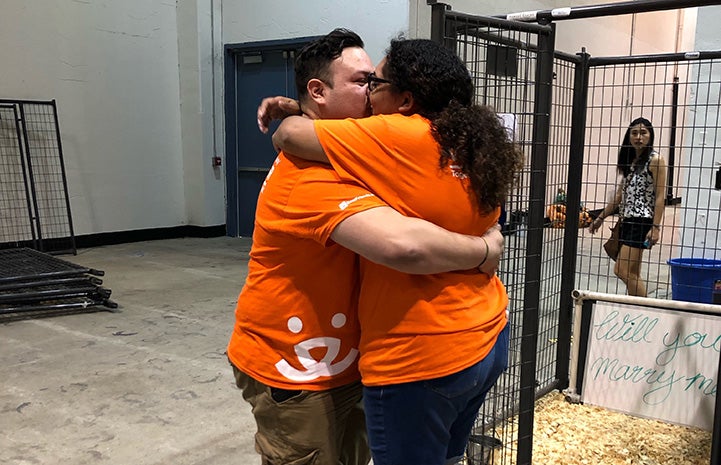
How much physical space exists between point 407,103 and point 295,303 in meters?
0.45

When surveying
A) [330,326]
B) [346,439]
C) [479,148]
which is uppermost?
[479,148]

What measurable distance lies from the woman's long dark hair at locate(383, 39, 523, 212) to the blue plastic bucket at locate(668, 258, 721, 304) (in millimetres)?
2811

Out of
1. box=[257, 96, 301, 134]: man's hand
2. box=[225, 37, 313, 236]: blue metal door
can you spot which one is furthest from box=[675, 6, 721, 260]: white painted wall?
box=[225, 37, 313, 236]: blue metal door

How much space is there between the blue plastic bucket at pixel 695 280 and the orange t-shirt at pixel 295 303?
2.90 meters

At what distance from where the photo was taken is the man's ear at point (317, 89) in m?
1.29

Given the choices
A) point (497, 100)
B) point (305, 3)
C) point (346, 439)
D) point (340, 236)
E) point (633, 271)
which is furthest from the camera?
point (305, 3)

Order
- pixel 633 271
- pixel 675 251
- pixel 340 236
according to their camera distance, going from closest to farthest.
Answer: pixel 340 236
pixel 633 271
pixel 675 251

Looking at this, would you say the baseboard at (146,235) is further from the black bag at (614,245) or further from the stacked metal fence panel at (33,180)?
the black bag at (614,245)

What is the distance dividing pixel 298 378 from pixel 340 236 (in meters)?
0.35

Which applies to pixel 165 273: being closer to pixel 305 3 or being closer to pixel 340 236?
pixel 305 3

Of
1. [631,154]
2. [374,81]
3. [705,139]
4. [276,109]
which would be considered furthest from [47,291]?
[705,139]

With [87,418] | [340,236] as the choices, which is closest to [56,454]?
[87,418]

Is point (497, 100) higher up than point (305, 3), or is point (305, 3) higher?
point (305, 3)

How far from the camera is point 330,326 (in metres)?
1.25
